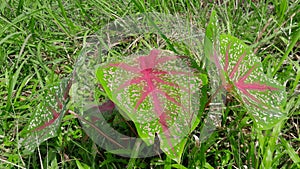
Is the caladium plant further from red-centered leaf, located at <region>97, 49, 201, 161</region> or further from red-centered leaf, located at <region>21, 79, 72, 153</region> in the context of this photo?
red-centered leaf, located at <region>21, 79, 72, 153</region>

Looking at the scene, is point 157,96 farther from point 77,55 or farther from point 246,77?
point 77,55

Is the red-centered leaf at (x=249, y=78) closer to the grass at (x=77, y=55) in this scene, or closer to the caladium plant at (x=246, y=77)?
the caladium plant at (x=246, y=77)

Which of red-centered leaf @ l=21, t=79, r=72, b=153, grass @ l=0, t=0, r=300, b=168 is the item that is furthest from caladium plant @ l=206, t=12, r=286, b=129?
red-centered leaf @ l=21, t=79, r=72, b=153

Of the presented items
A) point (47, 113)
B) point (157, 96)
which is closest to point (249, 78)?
point (157, 96)

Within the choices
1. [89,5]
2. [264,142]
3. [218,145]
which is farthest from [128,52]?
[264,142]

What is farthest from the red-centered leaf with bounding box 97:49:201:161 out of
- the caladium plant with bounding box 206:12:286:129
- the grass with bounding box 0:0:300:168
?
the grass with bounding box 0:0:300:168

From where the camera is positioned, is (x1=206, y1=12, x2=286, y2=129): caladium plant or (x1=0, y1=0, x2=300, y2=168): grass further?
(x1=0, y1=0, x2=300, y2=168): grass

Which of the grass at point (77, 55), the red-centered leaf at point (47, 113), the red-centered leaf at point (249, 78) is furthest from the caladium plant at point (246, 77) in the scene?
the red-centered leaf at point (47, 113)

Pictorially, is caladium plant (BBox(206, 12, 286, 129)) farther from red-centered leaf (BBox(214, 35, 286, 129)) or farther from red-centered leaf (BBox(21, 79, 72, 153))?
red-centered leaf (BBox(21, 79, 72, 153))
